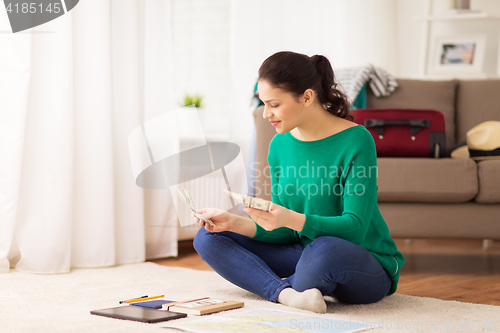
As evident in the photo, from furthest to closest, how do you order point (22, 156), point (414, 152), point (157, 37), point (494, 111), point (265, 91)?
point (494, 111), point (157, 37), point (414, 152), point (22, 156), point (265, 91)

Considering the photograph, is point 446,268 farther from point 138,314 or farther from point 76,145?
point 76,145

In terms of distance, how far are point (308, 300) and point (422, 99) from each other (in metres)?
1.65

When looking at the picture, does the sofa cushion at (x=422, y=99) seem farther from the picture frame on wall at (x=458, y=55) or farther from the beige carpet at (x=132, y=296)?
the beige carpet at (x=132, y=296)

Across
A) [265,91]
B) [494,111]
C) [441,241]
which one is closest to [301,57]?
[265,91]

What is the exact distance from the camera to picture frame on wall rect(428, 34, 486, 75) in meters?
3.36

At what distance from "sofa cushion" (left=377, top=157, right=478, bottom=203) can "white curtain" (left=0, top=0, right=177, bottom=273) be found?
3.24 ft

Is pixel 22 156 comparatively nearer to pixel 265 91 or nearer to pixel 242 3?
pixel 265 91

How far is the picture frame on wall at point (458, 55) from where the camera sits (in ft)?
11.0

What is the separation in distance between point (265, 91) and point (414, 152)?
1.00 m

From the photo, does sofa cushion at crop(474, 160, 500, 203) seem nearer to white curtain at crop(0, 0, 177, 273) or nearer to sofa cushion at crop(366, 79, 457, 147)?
sofa cushion at crop(366, 79, 457, 147)

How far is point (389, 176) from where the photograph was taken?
76.5 inches

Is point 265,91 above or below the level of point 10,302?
above

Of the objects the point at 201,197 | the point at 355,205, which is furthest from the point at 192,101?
the point at 355,205

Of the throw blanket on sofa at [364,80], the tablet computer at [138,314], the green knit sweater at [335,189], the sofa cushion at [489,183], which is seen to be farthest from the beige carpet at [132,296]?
the throw blanket on sofa at [364,80]
